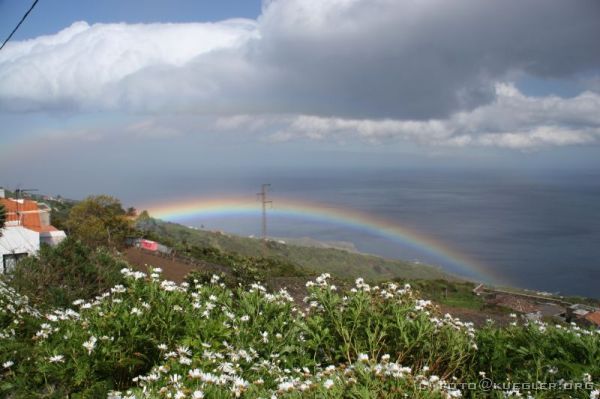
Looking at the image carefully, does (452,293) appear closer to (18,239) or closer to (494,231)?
(18,239)

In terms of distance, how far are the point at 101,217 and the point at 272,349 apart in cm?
3422

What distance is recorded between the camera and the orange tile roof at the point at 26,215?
24333mm

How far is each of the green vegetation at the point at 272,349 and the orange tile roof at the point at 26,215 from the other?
20675mm

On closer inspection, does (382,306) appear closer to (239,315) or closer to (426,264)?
(239,315)

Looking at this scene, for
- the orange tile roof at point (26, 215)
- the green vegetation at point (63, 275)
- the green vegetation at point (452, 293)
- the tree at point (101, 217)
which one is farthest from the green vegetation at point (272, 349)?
the tree at point (101, 217)

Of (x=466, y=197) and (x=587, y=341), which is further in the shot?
(x=466, y=197)

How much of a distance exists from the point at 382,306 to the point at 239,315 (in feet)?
4.74

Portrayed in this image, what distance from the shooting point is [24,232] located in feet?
72.9

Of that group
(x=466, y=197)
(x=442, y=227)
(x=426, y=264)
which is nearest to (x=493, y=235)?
(x=442, y=227)

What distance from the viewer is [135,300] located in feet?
16.4

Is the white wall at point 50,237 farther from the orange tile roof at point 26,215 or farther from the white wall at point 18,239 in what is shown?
the white wall at point 18,239

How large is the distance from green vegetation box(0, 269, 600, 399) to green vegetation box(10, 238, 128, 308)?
2.66 metres

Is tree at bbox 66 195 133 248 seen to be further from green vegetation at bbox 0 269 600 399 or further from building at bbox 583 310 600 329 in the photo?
green vegetation at bbox 0 269 600 399

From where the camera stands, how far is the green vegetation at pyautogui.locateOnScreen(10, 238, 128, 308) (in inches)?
336
